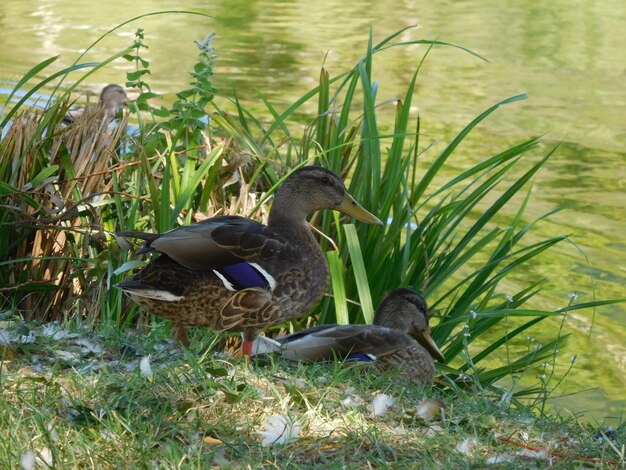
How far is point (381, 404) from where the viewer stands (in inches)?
151

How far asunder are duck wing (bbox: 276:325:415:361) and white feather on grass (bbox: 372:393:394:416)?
0.65 m

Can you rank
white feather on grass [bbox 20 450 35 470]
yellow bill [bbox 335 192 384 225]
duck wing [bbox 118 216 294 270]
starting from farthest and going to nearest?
yellow bill [bbox 335 192 384 225] < duck wing [bbox 118 216 294 270] < white feather on grass [bbox 20 450 35 470]

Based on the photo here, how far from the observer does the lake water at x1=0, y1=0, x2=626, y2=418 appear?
8.80 meters

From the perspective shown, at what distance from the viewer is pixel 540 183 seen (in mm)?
11273

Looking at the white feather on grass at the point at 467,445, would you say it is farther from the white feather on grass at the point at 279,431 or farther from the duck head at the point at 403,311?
the duck head at the point at 403,311

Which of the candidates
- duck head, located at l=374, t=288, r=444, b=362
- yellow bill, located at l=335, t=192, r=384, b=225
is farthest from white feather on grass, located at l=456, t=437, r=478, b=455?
yellow bill, located at l=335, t=192, r=384, b=225

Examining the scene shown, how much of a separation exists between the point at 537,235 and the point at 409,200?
3.98m

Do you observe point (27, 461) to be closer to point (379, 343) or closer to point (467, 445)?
point (467, 445)

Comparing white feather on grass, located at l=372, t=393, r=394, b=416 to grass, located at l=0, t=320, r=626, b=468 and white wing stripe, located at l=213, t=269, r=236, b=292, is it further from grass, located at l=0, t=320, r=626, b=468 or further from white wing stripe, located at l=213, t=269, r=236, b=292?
white wing stripe, located at l=213, t=269, r=236, b=292

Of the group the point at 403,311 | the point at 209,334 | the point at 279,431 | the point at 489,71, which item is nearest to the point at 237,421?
the point at 279,431

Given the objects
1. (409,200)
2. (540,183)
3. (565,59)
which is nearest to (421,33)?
(565,59)

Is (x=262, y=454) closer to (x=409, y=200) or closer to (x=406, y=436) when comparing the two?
(x=406, y=436)

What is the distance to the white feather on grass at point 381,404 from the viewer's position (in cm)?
379

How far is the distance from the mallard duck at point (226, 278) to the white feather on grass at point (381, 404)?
2.97ft
